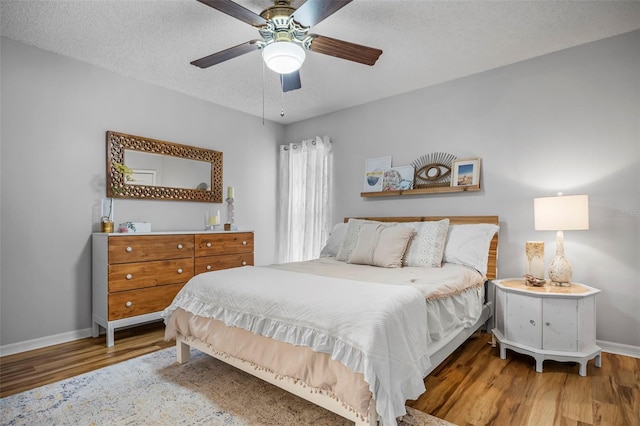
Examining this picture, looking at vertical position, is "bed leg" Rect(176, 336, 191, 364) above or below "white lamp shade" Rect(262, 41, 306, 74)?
below

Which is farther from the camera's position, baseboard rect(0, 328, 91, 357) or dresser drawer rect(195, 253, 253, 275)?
dresser drawer rect(195, 253, 253, 275)

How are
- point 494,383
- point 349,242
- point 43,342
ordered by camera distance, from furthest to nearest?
point 349,242
point 43,342
point 494,383

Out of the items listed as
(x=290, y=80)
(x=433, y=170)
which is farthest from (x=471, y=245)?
(x=290, y=80)

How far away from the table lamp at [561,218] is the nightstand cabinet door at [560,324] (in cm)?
30

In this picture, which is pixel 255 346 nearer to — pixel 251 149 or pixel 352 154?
pixel 352 154

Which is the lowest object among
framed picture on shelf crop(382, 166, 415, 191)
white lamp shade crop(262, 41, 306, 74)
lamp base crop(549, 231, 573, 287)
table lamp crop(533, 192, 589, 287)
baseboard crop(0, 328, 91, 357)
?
baseboard crop(0, 328, 91, 357)

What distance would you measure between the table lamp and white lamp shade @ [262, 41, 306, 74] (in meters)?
2.09

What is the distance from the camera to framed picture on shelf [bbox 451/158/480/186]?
331 cm

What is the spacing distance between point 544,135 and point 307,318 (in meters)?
2.73

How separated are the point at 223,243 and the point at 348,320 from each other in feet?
8.33

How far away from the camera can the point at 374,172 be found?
161 inches

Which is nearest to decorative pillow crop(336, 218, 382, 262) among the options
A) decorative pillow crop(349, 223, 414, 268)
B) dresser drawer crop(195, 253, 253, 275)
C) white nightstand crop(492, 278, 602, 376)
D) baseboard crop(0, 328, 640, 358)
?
decorative pillow crop(349, 223, 414, 268)

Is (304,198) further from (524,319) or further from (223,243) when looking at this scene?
(524,319)

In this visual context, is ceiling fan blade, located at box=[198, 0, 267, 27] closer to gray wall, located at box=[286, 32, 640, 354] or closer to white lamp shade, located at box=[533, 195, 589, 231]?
gray wall, located at box=[286, 32, 640, 354]
